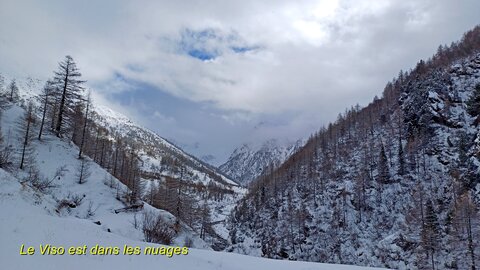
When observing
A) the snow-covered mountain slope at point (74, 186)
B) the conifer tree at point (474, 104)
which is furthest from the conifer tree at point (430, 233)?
the conifer tree at point (474, 104)

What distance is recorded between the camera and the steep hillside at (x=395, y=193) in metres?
68.6

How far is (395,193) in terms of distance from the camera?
91062 mm

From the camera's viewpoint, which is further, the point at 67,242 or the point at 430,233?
the point at 430,233

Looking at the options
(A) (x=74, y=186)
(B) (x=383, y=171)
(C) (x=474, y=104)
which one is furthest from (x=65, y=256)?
(C) (x=474, y=104)

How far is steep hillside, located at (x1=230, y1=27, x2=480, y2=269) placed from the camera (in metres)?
68.6

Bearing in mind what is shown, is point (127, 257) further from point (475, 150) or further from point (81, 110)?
point (475, 150)

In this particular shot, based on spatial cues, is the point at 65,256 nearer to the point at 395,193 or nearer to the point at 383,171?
the point at 395,193

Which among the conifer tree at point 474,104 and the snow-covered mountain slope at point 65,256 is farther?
→ the conifer tree at point 474,104

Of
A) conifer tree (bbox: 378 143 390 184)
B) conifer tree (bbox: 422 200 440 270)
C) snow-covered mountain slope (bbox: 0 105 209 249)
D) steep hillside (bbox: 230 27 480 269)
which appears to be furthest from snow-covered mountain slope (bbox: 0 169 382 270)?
conifer tree (bbox: 378 143 390 184)

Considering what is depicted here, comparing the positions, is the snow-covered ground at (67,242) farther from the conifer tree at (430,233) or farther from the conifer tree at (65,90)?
the conifer tree at (430,233)

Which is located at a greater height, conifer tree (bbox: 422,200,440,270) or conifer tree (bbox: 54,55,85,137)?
conifer tree (bbox: 54,55,85,137)

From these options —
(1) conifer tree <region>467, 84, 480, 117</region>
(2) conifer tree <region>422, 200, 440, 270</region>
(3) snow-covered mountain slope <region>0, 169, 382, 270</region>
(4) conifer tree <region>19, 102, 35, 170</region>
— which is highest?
(1) conifer tree <region>467, 84, 480, 117</region>

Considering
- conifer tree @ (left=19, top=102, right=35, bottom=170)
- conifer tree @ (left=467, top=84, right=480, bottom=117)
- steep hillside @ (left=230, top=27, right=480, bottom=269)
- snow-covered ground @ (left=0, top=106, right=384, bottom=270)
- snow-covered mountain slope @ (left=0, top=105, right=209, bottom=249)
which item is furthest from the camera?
conifer tree @ (left=467, top=84, right=480, bottom=117)

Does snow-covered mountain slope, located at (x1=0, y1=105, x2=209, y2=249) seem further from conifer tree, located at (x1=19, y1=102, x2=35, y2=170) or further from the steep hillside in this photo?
the steep hillside
